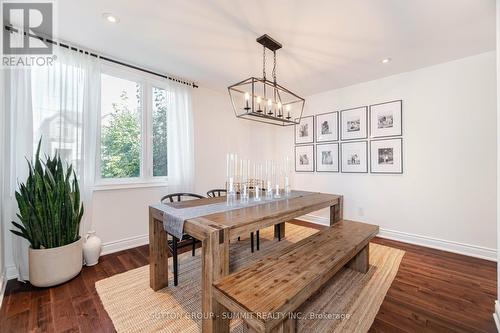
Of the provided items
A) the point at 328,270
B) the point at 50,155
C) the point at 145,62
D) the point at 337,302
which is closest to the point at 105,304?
the point at 50,155

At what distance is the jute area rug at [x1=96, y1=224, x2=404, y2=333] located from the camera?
155 cm

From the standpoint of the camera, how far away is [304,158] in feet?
14.4

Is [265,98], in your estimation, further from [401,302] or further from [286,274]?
[401,302]

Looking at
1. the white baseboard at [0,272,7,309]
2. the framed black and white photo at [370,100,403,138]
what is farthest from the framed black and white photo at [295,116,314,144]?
the white baseboard at [0,272,7,309]

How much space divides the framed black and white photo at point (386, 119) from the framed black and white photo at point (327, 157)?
0.68m

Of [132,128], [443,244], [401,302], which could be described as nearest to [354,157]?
[443,244]

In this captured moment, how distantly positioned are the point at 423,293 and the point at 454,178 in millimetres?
1761

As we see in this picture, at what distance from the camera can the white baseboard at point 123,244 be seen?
272 centimetres

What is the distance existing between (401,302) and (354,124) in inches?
108

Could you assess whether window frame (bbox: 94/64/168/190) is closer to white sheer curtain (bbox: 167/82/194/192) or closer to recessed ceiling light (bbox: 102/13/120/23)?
white sheer curtain (bbox: 167/82/194/192)

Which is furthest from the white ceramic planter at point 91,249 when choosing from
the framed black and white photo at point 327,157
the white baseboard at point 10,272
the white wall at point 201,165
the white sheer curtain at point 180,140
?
the framed black and white photo at point 327,157

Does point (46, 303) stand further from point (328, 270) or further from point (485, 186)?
point (485, 186)

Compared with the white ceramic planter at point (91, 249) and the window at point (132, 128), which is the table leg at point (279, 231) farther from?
A: the white ceramic planter at point (91, 249)

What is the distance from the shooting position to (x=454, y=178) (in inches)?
110
